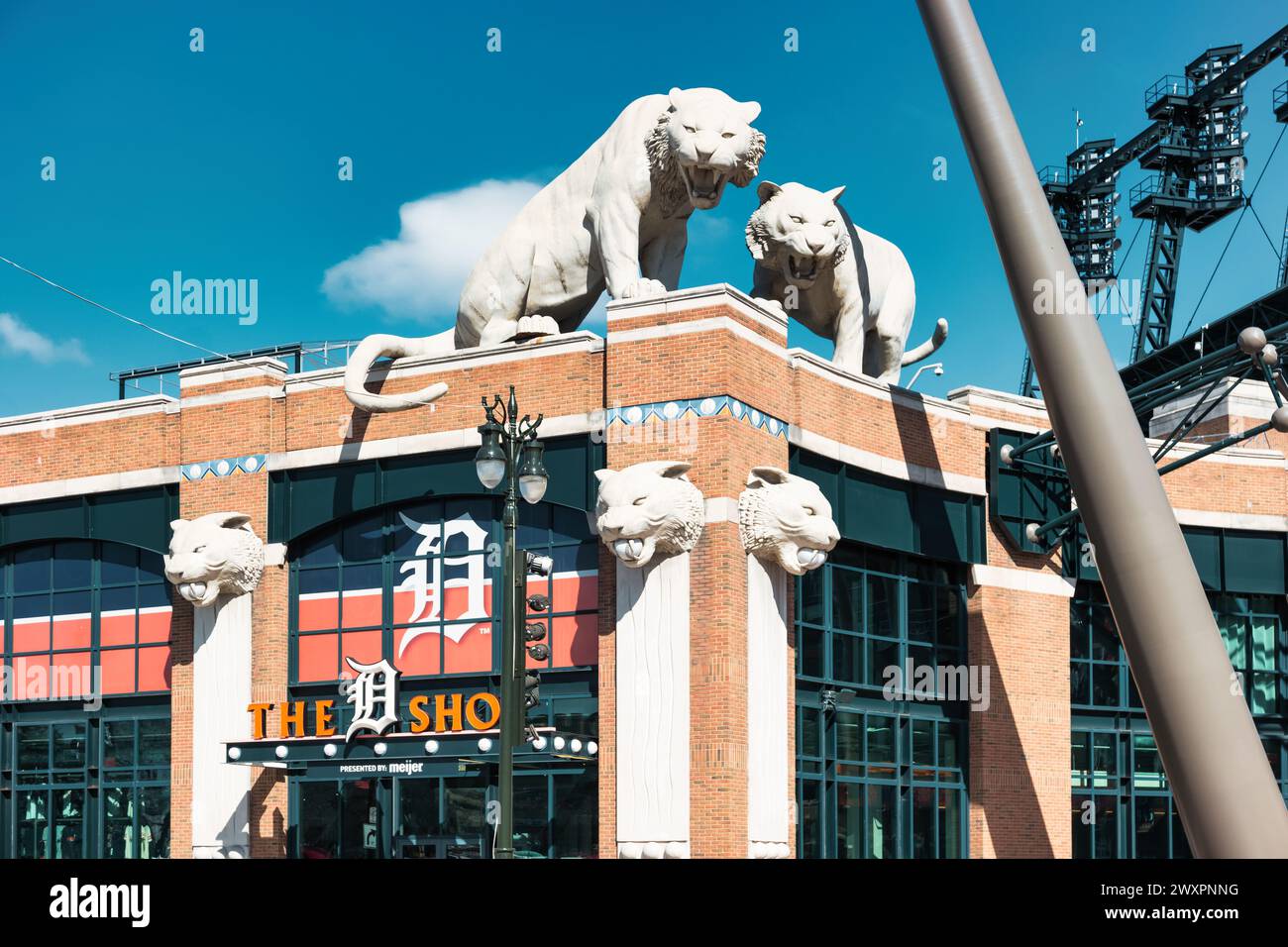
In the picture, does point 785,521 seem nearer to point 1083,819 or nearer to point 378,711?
point 378,711

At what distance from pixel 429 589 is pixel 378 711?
198 cm

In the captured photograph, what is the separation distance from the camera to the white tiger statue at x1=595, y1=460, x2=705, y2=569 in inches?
834

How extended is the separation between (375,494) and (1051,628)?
12.1 m

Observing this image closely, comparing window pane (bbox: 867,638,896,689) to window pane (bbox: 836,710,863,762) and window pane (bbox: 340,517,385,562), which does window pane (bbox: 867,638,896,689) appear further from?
window pane (bbox: 340,517,385,562)

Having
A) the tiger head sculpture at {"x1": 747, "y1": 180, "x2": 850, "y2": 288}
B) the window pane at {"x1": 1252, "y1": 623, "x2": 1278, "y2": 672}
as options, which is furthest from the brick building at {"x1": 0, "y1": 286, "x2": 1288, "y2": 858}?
the tiger head sculpture at {"x1": 747, "y1": 180, "x2": 850, "y2": 288}

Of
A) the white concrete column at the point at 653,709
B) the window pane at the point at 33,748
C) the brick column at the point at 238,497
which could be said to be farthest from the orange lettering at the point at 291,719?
the window pane at the point at 33,748

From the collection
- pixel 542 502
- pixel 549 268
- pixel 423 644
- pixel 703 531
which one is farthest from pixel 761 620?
pixel 549 268

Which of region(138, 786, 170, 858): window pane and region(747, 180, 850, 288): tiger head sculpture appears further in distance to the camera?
region(138, 786, 170, 858): window pane

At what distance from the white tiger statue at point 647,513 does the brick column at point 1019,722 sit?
7437mm

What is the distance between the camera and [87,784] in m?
26.5

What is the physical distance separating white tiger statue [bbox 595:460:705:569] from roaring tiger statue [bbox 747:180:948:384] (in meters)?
4.59

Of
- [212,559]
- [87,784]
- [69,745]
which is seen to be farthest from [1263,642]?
[69,745]

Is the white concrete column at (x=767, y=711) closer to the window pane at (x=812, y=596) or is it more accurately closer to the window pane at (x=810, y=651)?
the window pane at (x=810, y=651)
